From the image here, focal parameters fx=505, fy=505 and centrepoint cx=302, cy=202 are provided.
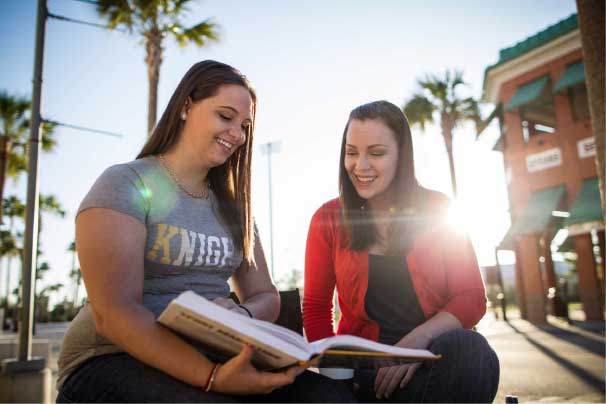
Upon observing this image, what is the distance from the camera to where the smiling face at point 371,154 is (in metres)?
2.62

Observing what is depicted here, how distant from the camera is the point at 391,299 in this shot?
101 inches

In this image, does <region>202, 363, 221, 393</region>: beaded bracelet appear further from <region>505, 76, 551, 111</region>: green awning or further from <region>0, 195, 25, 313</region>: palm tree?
<region>0, 195, 25, 313</region>: palm tree

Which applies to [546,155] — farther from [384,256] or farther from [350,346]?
[350,346]

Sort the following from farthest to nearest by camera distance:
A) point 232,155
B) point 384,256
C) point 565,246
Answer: point 565,246 < point 384,256 < point 232,155

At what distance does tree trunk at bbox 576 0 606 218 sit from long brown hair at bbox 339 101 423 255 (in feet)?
12.0

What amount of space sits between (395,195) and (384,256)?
1.16 feet

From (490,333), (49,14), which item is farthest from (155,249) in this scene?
(490,333)

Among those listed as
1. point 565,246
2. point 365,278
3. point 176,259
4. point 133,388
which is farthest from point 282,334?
point 565,246

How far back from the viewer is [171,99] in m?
2.19

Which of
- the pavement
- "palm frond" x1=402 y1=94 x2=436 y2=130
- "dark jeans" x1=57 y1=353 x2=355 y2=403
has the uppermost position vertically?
"palm frond" x1=402 y1=94 x2=436 y2=130

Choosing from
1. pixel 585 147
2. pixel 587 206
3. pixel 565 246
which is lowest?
pixel 565 246

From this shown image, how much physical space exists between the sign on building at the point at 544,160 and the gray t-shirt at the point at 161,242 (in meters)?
18.9

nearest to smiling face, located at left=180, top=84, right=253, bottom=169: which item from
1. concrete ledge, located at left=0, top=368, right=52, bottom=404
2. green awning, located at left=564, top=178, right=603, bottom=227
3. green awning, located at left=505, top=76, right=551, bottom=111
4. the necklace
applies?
the necklace

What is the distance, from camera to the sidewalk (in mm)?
6031
